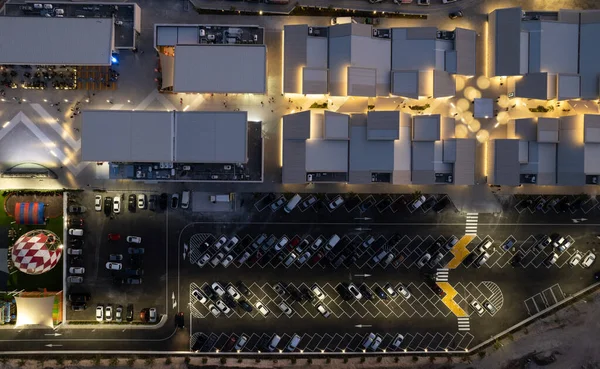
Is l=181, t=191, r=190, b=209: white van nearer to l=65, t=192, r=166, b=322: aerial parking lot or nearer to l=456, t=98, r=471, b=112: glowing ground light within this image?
l=65, t=192, r=166, b=322: aerial parking lot

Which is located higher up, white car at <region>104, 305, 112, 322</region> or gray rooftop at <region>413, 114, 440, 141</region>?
gray rooftop at <region>413, 114, 440, 141</region>

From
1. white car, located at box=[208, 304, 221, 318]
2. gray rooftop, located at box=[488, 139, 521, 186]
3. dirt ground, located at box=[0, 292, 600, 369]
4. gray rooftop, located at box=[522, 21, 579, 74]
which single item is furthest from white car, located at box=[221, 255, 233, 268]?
gray rooftop, located at box=[522, 21, 579, 74]

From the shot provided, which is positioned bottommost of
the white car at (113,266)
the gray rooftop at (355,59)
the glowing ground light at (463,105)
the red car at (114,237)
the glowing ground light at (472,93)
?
the white car at (113,266)

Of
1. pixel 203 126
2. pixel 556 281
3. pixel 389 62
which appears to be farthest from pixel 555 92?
pixel 203 126

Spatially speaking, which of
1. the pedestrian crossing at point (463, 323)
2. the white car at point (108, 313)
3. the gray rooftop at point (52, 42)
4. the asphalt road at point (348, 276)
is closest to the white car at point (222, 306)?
the asphalt road at point (348, 276)

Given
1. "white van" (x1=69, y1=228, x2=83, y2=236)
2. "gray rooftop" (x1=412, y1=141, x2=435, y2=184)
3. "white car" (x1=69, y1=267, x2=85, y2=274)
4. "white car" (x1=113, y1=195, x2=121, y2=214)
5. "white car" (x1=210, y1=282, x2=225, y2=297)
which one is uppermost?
"gray rooftop" (x1=412, y1=141, x2=435, y2=184)

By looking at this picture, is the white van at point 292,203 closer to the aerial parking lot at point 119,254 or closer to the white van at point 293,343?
the aerial parking lot at point 119,254
